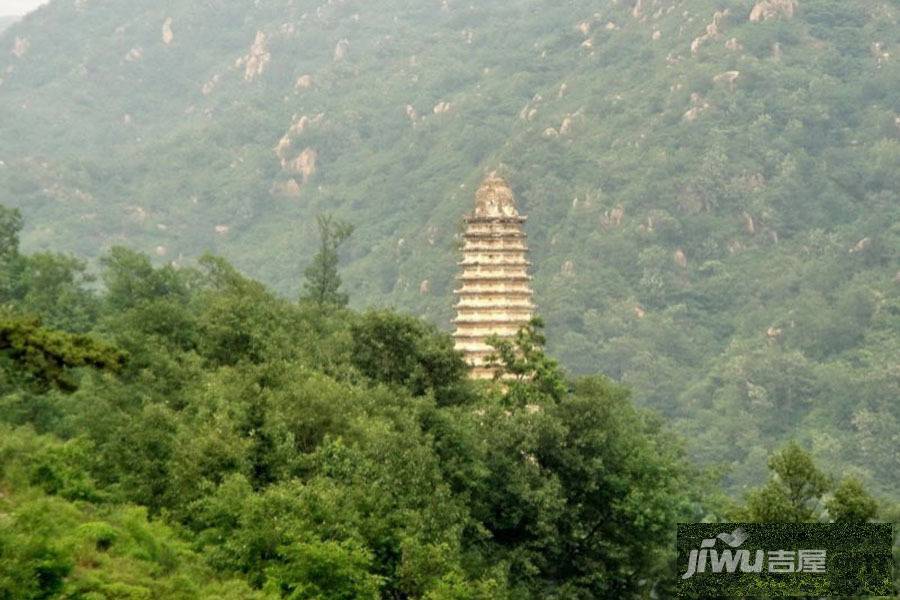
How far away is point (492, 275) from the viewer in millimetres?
42000

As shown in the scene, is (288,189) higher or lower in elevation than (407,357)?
higher

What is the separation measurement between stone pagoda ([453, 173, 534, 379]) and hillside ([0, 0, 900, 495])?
3799cm

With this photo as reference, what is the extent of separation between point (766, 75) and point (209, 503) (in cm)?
10545

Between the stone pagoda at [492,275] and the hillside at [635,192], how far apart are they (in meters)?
38.0

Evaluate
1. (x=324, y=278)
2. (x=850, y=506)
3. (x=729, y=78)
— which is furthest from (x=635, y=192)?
(x=850, y=506)

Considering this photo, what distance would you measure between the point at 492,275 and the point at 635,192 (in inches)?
3132

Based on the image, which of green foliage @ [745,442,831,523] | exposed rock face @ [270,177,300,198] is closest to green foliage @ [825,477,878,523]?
green foliage @ [745,442,831,523]

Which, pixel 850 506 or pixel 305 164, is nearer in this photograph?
pixel 850 506

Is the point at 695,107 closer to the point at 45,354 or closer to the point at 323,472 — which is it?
the point at 45,354

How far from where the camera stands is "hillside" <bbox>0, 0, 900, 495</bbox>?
98.9 metres

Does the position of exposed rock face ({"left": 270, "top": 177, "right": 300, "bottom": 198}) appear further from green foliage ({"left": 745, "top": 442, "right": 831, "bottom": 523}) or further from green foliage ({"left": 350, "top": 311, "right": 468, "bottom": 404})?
green foliage ({"left": 745, "top": 442, "right": 831, "bottom": 523})

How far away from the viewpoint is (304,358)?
3409cm

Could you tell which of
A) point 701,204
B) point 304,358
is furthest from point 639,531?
point 701,204

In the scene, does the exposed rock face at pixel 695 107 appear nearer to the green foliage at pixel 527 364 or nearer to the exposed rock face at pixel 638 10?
the exposed rock face at pixel 638 10
